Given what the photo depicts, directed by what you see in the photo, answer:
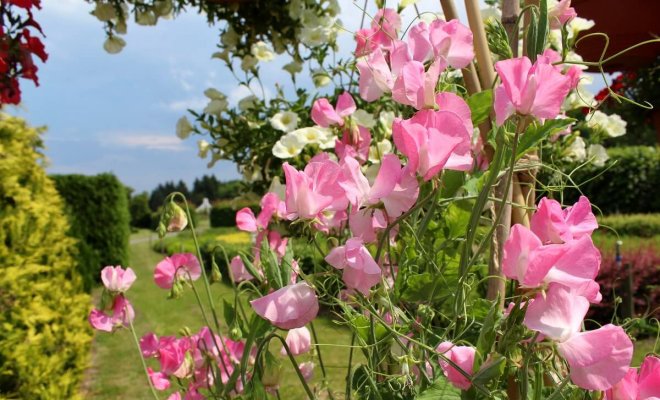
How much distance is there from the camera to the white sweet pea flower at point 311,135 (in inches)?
60.2

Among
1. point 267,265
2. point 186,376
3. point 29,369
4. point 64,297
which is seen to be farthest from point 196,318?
point 267,265

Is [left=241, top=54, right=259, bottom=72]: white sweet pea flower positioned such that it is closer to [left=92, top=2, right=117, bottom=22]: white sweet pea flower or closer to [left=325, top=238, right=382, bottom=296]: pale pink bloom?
[left=92, top=2, right=117, bottom=22]: white sweet pea flower

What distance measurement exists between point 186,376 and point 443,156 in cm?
80

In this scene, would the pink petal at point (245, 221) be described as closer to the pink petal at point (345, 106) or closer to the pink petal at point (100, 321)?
the pink petal at point (345, 106)

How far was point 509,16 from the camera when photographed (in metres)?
0.73

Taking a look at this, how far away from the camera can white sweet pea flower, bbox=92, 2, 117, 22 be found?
227 cm

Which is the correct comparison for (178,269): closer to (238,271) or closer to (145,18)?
(238,271)

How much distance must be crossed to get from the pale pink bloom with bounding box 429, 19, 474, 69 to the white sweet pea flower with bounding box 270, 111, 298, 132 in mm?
1372

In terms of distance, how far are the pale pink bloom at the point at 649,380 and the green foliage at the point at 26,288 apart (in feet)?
7.53

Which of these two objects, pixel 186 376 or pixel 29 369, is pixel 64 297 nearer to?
pixel 29 369

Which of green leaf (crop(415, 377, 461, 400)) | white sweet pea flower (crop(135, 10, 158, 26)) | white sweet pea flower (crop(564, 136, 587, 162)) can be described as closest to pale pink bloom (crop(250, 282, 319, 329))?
green leaf (crop(415, 377, 461, 400))

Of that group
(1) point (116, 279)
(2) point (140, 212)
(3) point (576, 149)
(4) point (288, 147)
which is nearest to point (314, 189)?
(1) point (116, 279)

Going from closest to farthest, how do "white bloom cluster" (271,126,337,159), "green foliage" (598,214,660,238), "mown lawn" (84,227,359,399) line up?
"white bloom cluster" (271,126,337,159) → "mown lawn" (84,227,359,399) → "green foliage" (598,214,660,238)

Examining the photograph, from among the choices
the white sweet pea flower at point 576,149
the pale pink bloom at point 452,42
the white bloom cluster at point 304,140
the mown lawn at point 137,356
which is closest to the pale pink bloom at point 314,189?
the pale pink bloom at point 452,42
